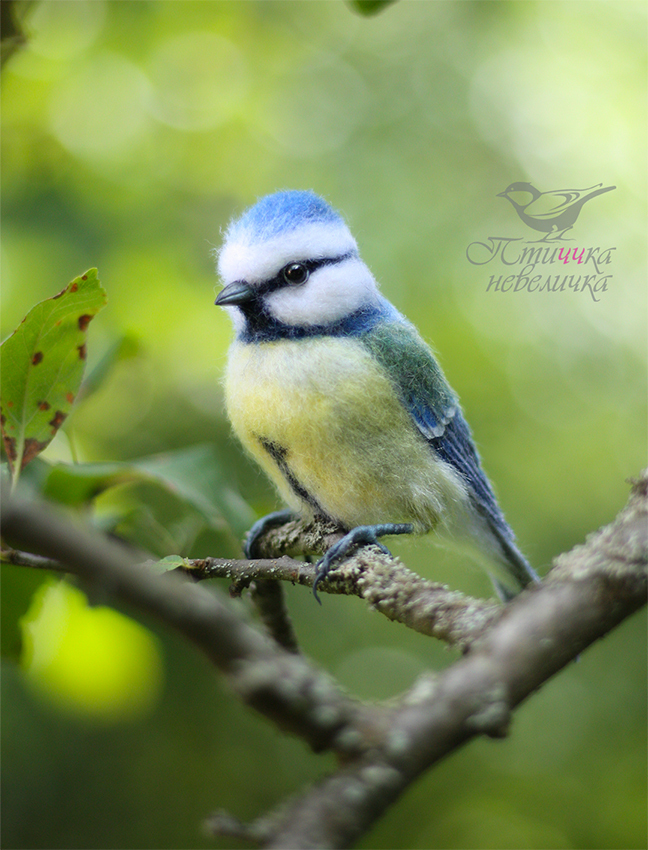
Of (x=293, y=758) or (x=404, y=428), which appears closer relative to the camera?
(x=404, y=428)

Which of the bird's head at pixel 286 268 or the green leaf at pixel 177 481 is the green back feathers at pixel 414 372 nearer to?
the bird's head at pixel 286 268

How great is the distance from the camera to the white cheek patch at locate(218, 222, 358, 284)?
39.9 inches

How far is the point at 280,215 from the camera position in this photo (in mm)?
1028

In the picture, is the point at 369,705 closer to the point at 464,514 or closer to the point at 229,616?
the point at 229,616

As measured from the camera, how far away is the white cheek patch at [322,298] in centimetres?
102

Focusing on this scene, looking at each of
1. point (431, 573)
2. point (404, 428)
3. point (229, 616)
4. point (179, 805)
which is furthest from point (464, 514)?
point (179, 805)

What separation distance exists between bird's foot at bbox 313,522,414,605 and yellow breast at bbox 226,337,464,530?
49 mm

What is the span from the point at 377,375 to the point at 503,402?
1.67m

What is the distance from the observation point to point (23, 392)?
773 millimetres

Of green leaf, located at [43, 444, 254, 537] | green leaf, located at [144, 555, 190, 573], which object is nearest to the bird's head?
green leaf, located at [43, 444, 254, 537]

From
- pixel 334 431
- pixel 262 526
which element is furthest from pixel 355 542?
pixel 262 526

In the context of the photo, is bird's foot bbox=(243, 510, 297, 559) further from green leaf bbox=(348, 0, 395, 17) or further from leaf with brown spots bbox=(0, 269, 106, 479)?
green leaf bbox=(348, 0, 395, 17)

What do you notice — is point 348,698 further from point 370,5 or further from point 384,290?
point 384,290

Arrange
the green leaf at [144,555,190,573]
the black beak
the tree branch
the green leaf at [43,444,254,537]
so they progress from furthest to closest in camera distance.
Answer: the black beak
the green leaf at [43,444,254,537]
the green leaf at [144,555,190,573]
the tree branch
